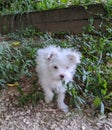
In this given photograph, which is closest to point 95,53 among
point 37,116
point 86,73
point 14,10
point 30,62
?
point 86,73

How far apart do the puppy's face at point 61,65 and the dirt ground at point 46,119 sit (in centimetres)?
40

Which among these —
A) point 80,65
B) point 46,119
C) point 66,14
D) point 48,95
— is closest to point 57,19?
point 66,14

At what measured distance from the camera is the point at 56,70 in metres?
3.16

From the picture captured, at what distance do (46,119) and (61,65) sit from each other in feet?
1.98

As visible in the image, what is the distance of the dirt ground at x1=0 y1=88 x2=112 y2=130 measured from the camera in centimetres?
324

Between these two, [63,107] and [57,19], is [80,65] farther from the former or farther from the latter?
[57,19]

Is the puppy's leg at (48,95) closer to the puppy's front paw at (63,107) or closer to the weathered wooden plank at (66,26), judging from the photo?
the puppy's front paw at (63,107)

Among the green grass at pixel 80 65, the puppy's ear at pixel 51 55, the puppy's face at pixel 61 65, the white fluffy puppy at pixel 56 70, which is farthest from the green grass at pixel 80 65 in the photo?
the puppy's ear at pixel 51 55

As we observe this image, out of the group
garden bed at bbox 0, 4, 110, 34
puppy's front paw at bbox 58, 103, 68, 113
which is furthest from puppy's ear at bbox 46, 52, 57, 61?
garden bed at bbox 0, 4, 110, 34

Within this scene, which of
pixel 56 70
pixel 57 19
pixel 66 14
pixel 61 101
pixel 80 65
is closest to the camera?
pixel 56 70


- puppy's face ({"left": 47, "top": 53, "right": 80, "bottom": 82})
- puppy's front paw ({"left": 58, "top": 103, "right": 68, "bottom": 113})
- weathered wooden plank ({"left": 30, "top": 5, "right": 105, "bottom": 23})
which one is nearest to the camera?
puppy's face ({"left": 47, "top": 53, "right": 80, "bottom": 82})

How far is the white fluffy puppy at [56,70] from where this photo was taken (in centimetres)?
318

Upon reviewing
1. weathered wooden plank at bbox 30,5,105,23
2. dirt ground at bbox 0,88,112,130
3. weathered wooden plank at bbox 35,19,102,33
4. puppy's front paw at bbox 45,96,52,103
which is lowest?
dirt ground at bbox 0,88,112,130

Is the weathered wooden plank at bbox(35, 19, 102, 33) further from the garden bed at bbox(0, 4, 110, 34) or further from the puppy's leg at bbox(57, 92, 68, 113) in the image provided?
the puppy's leg at bbox(57, 92, 68, 113)
